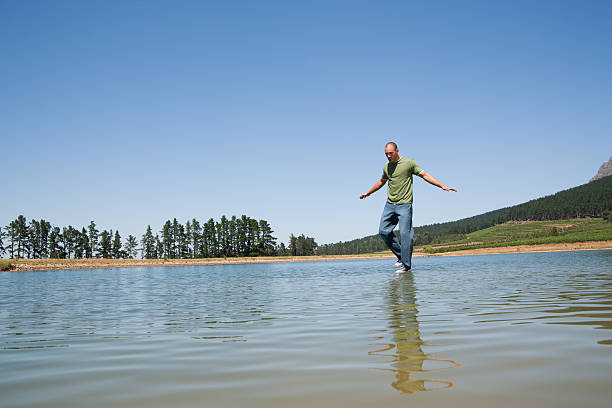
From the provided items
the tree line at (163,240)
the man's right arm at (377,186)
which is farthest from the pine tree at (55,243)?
the man's right arm at (377,186)

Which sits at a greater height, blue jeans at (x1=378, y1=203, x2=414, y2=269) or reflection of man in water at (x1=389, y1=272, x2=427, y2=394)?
blue jeans at (x1=378, y1=203, x2=414, y2=269)

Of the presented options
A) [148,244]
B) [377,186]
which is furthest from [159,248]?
[377,186]

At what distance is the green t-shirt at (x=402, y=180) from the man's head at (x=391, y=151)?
16cm

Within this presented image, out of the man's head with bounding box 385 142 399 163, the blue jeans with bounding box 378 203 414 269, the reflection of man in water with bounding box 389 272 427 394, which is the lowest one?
the reflection of man in water with bounding box 389 272 427 394

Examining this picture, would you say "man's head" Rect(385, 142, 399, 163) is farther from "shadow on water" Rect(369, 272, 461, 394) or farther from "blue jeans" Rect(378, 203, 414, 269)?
"shadow on water" Rect(369, 272, 461, 394)

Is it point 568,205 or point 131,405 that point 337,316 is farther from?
point 568,205

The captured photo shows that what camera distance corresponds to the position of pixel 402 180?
41.1ft

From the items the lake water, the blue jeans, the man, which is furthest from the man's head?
the lake water

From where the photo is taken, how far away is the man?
12.4 meters

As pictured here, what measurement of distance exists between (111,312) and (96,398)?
14.9ft

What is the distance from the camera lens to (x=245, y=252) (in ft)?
390

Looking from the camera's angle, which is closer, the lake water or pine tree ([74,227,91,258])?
the lake water

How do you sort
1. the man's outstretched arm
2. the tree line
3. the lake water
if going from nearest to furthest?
the lake water
the man's outstretched arm
the tree line

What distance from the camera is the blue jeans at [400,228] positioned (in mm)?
12352
